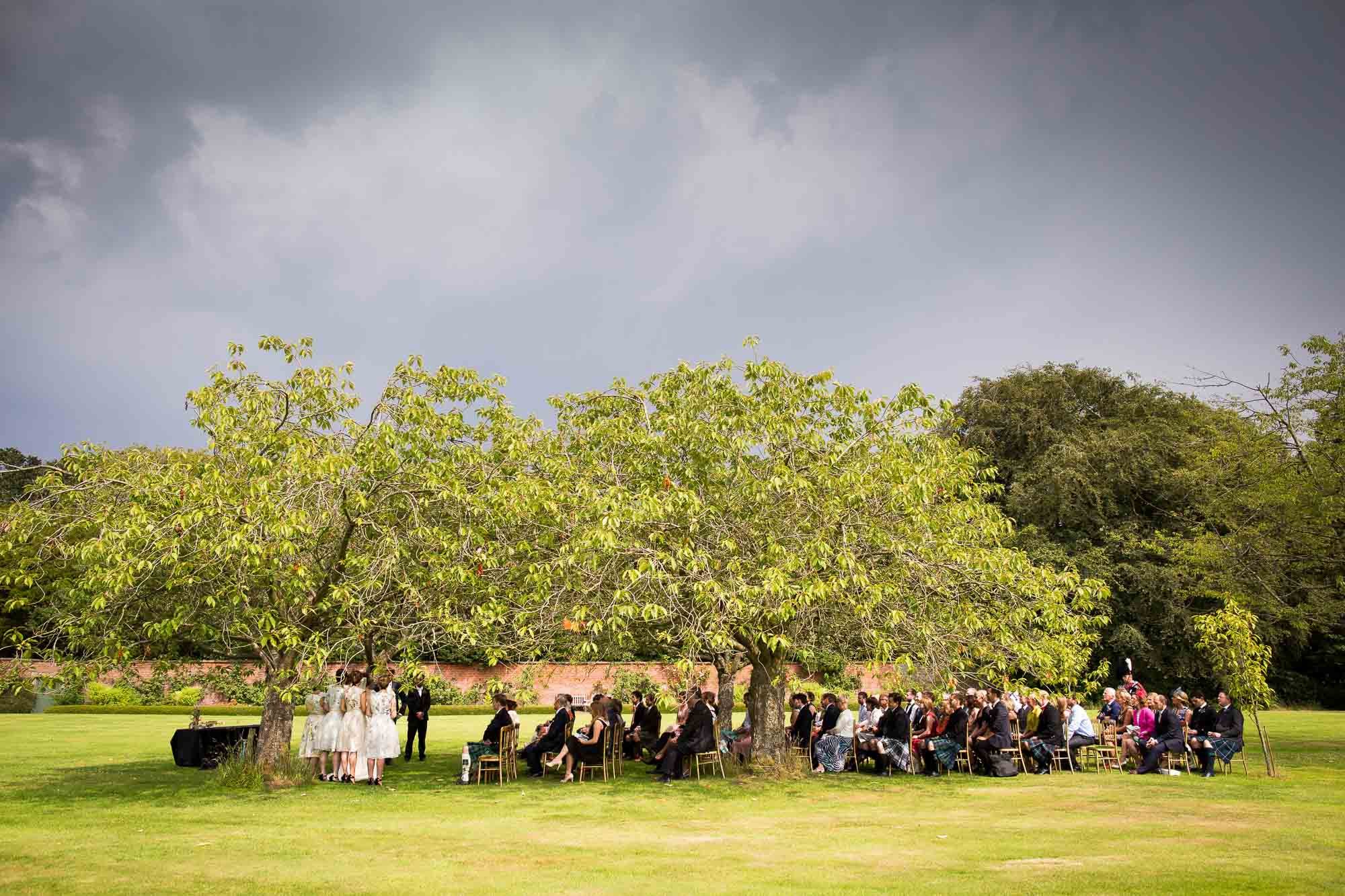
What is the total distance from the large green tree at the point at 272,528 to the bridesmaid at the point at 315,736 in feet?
2.26

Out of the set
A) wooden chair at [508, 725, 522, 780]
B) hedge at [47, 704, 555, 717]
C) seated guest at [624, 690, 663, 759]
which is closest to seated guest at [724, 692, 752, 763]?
seated guest at [624, 690, 663, 759]

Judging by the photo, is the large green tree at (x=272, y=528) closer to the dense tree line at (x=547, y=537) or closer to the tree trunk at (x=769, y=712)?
the dense tree line at (x=547, y=537)

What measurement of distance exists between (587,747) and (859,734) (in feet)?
16.8

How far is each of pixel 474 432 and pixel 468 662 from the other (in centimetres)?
2755

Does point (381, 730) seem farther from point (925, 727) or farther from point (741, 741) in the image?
point (925, 727)

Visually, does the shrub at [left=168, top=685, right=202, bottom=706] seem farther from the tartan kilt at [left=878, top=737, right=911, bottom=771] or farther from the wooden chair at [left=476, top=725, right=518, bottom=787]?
→ the tartan kilt at [left=878, top=737, right=911, bottom=771]

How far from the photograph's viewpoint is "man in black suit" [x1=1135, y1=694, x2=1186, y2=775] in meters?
16.0

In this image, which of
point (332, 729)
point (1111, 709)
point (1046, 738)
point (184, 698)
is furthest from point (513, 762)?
point (184, 698)

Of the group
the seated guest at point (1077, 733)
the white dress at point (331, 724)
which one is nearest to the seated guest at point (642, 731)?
the white dress at point (331, 724)

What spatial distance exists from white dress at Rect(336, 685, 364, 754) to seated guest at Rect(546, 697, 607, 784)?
3118 millimetres

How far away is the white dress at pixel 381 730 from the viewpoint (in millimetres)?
14695

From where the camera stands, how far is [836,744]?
16.5m

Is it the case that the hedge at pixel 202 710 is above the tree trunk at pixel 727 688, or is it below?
below

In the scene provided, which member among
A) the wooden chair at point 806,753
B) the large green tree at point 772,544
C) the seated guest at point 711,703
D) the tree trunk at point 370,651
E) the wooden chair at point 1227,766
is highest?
the large green tree at point 772,544
